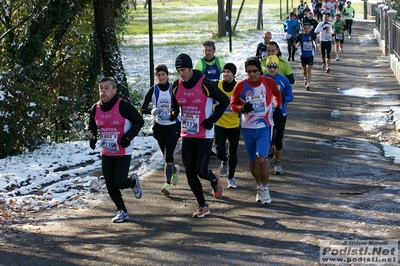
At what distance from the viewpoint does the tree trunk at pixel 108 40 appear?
55.2ft

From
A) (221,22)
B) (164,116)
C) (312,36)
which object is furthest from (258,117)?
(221,22)

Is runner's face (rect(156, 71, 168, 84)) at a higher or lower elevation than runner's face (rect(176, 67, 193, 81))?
lower

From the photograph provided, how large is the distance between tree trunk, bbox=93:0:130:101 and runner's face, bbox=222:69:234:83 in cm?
731

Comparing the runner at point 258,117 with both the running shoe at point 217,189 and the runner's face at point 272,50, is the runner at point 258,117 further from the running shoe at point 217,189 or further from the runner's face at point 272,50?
the runner's face at point 272,50

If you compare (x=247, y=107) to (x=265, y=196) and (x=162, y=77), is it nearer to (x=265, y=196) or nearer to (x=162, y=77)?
(x=265, y=196)

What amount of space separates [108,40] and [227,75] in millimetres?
7510

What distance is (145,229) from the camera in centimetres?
816

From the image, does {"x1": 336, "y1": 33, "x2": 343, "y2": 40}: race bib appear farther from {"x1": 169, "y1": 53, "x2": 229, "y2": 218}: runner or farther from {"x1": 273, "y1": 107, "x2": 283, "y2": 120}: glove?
{"x1": 169, "y1": 53, "x2": 229, "y2": 218}: runner

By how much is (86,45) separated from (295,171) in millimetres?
11539

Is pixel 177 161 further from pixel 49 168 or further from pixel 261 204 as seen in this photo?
pixel 261 204

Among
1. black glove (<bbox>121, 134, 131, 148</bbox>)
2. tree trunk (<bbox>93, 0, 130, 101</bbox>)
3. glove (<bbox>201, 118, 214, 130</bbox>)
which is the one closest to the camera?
black glove (<bbox>121, 134, 131, 148</bbox>)

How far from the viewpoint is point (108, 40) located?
16891 mm

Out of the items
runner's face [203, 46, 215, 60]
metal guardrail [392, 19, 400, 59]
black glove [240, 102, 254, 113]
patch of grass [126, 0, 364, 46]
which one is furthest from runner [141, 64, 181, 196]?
patch of grass [126, 0, 364, 46]

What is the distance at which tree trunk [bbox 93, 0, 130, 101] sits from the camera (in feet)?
55.2
